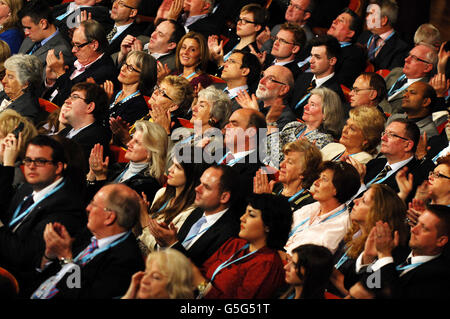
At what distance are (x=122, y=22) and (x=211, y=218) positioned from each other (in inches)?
132

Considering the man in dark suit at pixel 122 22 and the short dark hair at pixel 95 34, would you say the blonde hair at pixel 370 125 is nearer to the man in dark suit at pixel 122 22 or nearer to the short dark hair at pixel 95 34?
the short dark hair at pixel 95 34

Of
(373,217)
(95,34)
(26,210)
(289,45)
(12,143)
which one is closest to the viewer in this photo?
(373,217)

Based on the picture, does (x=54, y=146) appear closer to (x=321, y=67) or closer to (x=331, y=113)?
(x=331, y=113)

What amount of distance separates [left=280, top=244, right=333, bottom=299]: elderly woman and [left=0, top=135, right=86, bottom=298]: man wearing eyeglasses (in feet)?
3.79

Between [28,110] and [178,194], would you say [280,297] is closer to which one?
[178,194]

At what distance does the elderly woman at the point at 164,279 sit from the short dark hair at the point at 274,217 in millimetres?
606

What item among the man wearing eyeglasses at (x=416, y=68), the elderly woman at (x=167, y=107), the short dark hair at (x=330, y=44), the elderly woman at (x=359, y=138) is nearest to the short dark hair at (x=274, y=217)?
the elderly woman at (x=359, y=138)

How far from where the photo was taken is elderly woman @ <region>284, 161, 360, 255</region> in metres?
4.03

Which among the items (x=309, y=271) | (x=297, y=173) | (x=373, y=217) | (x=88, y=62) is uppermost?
(x=309, y=271)

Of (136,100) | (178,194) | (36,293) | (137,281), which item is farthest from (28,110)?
(137,281)

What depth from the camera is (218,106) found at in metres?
5.25

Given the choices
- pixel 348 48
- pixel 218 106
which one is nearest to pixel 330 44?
pixel 348 48

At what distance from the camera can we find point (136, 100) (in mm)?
5734
